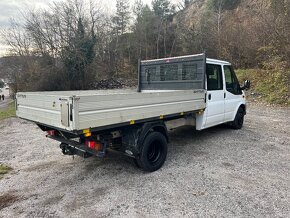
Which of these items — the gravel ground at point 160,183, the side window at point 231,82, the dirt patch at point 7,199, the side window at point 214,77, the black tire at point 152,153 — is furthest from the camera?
the side window at point 231,82

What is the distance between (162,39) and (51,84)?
19112 mm

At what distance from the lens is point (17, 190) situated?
3.36 meters

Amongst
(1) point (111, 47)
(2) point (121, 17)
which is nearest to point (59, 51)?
(1) point (111, 47)

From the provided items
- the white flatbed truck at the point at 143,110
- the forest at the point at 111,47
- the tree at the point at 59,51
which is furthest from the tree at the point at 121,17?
the white flatbed truck at the point at 143,110

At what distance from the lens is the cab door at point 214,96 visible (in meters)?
5.11

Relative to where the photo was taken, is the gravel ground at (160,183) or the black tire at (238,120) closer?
the gravel ground at (160,183)

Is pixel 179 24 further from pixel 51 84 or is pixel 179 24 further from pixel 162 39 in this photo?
pixel 51 84

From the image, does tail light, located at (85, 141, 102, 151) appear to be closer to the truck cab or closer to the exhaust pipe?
the exhaust pipe

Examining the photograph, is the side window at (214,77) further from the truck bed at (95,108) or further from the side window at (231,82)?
the truck bed at (95,108)

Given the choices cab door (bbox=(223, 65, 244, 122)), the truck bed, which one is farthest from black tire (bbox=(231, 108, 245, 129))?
the truck bed

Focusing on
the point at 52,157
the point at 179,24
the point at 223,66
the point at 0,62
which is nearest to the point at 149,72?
the point at 223,66

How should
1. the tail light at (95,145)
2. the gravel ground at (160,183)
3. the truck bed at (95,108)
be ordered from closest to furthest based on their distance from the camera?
the truck bed at (95,108)
the gravel ground at (160,183)
the tail light at (95,145)

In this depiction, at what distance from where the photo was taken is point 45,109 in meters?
3.18

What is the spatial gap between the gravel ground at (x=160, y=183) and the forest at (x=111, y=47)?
9141 mm
